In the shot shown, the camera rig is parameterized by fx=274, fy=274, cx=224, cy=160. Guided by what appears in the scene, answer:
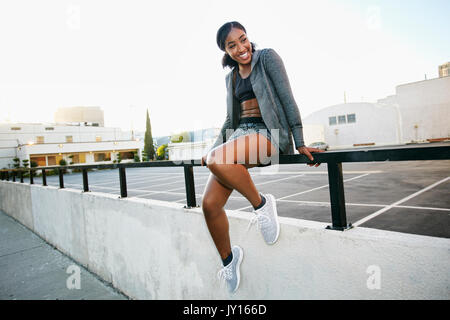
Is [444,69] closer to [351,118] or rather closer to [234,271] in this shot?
[351,118]

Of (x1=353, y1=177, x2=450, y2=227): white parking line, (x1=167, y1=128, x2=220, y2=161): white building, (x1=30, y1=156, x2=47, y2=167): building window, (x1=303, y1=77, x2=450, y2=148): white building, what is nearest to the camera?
(x1=353, y1=177, x2=450, y2=227): white parking line

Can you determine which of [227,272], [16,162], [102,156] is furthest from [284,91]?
[16,162]

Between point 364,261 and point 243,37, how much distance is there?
1492mm

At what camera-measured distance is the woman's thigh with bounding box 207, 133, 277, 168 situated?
5.08 feet

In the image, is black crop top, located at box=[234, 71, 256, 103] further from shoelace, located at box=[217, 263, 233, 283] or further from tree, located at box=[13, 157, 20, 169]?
tree, located at box=[13, 157, 20, 169]

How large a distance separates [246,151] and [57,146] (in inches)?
1652

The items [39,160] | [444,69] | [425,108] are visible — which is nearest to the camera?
[425,108]

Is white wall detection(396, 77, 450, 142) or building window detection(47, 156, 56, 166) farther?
building window detection(47, 156, 56, 166)

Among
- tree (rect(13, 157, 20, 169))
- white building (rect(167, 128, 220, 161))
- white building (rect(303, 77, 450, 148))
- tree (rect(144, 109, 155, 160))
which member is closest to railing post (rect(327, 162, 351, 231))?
white building (rect(167, 128, 220, 161))

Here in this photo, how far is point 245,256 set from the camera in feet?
6.34

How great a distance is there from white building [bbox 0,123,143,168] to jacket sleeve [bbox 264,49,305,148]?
41228 mm

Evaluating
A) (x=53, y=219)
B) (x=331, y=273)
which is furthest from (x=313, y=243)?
(x=53, y=219)
